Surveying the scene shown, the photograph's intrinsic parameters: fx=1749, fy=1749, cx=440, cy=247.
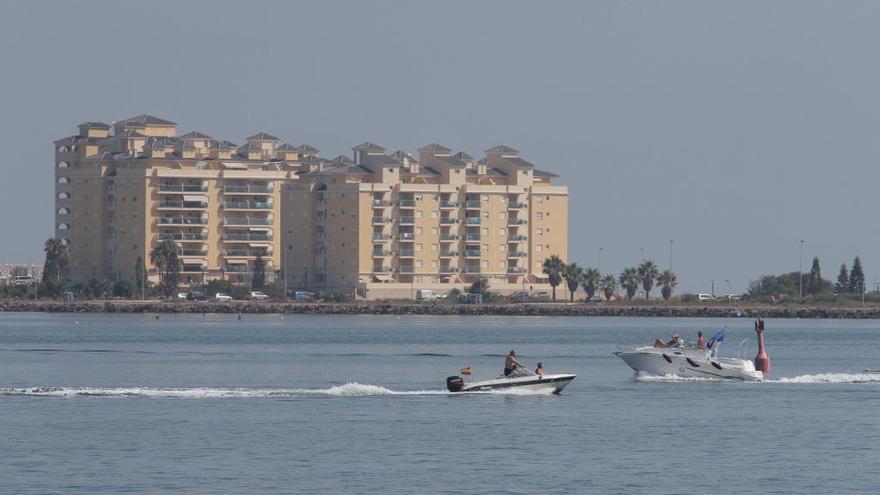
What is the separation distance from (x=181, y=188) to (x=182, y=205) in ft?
6.51

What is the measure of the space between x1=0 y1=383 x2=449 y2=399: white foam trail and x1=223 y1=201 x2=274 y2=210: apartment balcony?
13469cm

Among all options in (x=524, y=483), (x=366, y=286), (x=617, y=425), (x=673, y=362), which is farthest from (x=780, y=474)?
(x=366, y=286)

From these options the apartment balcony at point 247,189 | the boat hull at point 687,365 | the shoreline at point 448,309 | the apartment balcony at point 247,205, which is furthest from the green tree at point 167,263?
the boat hull at point 687,365

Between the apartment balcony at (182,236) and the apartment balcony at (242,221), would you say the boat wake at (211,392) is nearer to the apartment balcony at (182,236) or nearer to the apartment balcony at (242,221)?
the apartment balcony at (182,236)

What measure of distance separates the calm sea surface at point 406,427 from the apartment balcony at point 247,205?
4100 inches

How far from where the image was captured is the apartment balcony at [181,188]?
195 meters

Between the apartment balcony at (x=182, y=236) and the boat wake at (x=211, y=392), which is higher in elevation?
the apartment balcony at (x=182, y=236)

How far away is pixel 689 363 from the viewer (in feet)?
226

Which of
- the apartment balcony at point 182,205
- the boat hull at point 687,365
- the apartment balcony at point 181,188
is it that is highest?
the apartment balcony at point 181,188

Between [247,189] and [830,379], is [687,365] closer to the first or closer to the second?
[830,379]

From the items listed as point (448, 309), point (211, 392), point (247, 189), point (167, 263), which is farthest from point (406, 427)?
point (247, 189)

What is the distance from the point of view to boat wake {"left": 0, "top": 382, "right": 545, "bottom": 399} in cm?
6066

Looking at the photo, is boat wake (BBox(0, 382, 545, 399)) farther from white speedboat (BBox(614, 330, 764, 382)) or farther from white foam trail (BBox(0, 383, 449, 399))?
white speedboat (BBox(614, 330, 764, 382))

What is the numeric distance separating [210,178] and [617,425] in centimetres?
14633
